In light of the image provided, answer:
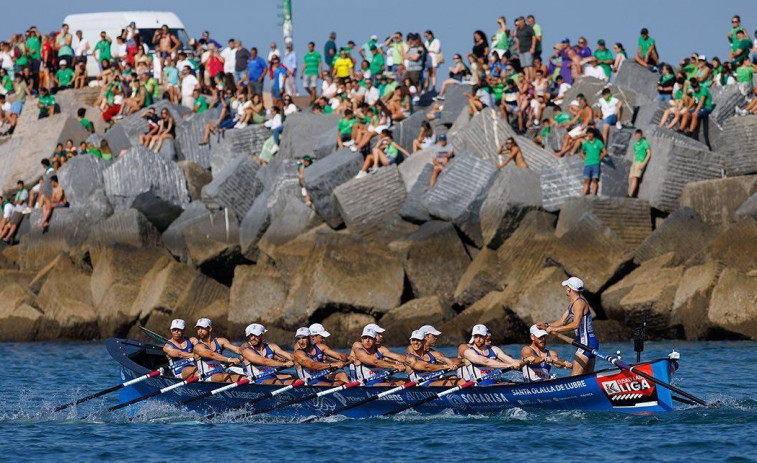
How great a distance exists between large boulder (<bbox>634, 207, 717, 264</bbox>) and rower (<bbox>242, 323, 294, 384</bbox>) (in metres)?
9.64

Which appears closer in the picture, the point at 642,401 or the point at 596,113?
the point at 642,401

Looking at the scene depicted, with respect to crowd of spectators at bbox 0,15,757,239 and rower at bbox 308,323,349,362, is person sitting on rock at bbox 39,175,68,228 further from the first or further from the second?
rower at bbox 308,323,349,362

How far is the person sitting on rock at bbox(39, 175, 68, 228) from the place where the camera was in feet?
123

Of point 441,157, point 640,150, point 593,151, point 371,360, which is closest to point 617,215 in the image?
point 593,151

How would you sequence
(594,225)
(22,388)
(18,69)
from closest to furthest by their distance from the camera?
(22,388) < (594,225) < (18,69)

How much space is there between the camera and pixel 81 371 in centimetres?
2953

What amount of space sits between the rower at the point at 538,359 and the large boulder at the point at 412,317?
8617mm

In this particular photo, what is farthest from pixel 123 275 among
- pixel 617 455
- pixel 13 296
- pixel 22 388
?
pixel 617 455

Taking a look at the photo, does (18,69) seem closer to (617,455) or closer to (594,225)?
(594,225)

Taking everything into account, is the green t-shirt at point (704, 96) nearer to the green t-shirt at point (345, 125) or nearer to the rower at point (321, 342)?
the green t-shirt at point (345, 125)

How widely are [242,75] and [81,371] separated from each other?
12.7 m

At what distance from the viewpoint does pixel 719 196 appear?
30.4 metres

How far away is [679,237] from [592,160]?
2.71m

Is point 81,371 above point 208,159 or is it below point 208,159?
below
